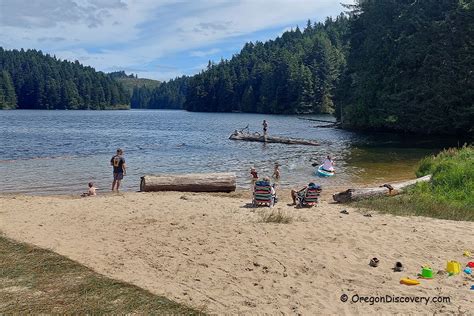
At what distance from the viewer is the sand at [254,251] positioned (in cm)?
733

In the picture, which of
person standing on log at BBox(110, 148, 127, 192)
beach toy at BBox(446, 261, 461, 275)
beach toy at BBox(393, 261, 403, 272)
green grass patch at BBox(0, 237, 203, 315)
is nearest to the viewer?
green grass patch at BBox(0, 237, 203, 315)

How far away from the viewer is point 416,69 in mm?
44594

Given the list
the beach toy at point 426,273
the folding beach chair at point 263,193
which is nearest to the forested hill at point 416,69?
the folding beach chair at point 263,193

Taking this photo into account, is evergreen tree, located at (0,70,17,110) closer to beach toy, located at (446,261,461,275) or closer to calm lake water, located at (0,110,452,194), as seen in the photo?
calm lake water, located at (0,110,452,194)

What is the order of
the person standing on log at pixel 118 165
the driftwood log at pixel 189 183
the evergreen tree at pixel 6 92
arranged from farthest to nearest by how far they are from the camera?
the evergreen tree at pixel 6 92, the person standing on log at pixel 118 165, the driftwood log at pixel 189 183

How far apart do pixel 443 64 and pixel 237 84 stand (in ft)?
395

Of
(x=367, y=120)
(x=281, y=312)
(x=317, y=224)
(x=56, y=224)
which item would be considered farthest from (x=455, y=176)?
(x=367, y=120)

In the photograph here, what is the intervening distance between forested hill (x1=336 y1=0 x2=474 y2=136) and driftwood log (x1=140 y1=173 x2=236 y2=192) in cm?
2770

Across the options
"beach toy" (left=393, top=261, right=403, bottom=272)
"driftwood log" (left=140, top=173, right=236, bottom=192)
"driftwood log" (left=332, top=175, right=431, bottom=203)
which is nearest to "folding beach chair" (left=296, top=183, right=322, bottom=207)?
"driftwood log" (left=332, top=175, right=431, bottom=203)

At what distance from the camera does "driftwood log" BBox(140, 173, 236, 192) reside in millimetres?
18547

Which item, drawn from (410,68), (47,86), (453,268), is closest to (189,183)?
(453,268)

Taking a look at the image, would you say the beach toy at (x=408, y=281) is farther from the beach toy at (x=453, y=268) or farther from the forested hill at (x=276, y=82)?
the forested hill at (x=276, y=82)

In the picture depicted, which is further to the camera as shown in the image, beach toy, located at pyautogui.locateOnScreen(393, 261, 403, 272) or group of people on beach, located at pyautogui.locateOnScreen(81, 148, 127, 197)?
group of people on beach, located at pyautogui.locateOnScreen(81, 148, 127, 197)

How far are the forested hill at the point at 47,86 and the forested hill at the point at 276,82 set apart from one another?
131 ft
